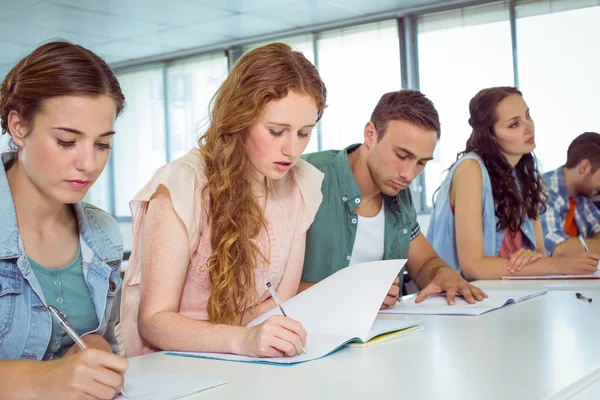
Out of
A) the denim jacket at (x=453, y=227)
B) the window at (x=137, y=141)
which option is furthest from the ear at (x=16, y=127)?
the window at (x=137, y=141)

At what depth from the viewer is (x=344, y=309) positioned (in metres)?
1.38

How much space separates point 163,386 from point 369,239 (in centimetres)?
124

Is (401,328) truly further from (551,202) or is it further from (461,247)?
(551,202)

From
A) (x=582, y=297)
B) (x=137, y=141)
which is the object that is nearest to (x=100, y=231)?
(x=582, y=297)

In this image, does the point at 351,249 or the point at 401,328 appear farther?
the point at 351,249

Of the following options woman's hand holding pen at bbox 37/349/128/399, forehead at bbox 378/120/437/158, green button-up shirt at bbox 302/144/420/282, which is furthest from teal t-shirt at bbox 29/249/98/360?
forehead at bbox 378/120/437/158

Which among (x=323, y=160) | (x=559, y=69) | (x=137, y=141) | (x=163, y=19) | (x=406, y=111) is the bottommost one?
(x=323, y=160)

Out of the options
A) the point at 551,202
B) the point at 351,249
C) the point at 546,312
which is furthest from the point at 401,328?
the point at 551,202

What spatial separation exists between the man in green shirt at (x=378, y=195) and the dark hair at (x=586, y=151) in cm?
180

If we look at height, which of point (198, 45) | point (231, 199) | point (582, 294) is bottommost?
point (582, 294)

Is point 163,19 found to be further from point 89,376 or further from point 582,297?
point 89,376

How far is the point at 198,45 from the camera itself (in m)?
7.56

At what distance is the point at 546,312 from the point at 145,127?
7253 millimetres

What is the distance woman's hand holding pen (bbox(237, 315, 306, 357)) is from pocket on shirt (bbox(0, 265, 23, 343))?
0.44 meters
